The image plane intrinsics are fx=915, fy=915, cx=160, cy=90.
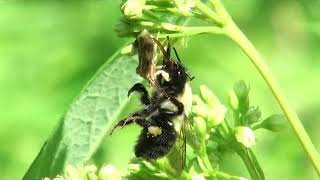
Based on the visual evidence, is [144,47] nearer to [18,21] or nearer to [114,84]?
[114,84]

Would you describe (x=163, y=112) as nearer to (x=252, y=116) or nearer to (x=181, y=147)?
(x=181, y=147)

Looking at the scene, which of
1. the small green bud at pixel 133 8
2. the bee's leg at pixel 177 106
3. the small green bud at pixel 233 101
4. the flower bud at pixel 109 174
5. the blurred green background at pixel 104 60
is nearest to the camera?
the small green bud at pixel 133 8

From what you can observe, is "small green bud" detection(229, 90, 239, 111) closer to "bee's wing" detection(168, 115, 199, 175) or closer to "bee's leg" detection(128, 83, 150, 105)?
"bee's wing" detection(168, 115, 199, 175)

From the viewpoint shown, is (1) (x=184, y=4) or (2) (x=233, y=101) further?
(2) (x=233, y=101)

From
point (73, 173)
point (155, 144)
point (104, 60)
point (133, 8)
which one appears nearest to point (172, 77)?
point (155, 144)

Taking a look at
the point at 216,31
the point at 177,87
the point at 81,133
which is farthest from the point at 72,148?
the point at 216,31

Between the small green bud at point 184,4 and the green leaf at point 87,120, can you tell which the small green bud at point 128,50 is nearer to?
the small green bud at point 184,4

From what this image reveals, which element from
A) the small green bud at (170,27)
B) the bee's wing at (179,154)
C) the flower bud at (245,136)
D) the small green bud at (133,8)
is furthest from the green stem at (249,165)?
the small green bud at (133,8)
